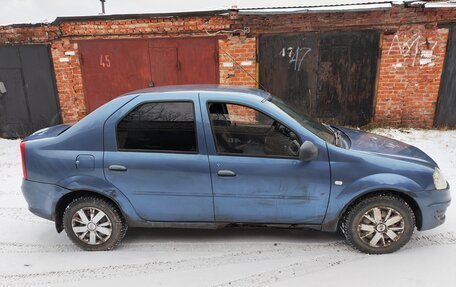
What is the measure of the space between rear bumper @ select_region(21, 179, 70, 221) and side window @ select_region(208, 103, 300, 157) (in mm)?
1588

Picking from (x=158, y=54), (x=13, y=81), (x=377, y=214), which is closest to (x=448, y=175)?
(x=377, y=214)

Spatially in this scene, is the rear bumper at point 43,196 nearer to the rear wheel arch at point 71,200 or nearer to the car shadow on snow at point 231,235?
Result: the rear wheel arch at point 71,200

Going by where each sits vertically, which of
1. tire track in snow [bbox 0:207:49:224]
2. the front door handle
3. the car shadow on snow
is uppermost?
the front door handle

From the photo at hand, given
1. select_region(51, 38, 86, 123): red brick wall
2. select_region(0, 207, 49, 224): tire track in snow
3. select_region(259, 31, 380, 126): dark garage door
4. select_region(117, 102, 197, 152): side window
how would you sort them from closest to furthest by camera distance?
select_region(117, 102, 197, 152): side window
select_region(0, 207, 49, 224): tire track in snow
select_region(259, 31, 380, 126): dark garage door
select_region(51, 38, 86, 123): red brick wall

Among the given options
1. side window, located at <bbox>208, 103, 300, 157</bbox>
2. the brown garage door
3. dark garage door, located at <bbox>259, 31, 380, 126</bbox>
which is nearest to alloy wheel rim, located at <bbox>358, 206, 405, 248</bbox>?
side window, located at <bbox>208, 103, 300, 157</bbox>

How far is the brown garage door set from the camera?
7.42m

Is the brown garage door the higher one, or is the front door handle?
the brown garage door

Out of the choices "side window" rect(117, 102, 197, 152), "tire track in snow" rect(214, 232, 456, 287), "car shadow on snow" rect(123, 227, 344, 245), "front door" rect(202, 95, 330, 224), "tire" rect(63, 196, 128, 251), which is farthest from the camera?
"car shadow on snow" rect(123, 227, 344, 245)

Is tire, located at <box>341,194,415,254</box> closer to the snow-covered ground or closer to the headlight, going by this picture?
the snow-covered ground

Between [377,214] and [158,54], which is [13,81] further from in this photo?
[377,214]

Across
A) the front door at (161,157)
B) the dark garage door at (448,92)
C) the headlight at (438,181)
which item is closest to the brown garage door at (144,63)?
the front door at (161,157)

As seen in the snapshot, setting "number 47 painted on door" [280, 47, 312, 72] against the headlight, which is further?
"number 47 painted on door" [280, 47, 312, 72]

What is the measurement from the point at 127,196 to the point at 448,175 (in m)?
4.67

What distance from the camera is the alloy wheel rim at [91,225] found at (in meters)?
3.33
